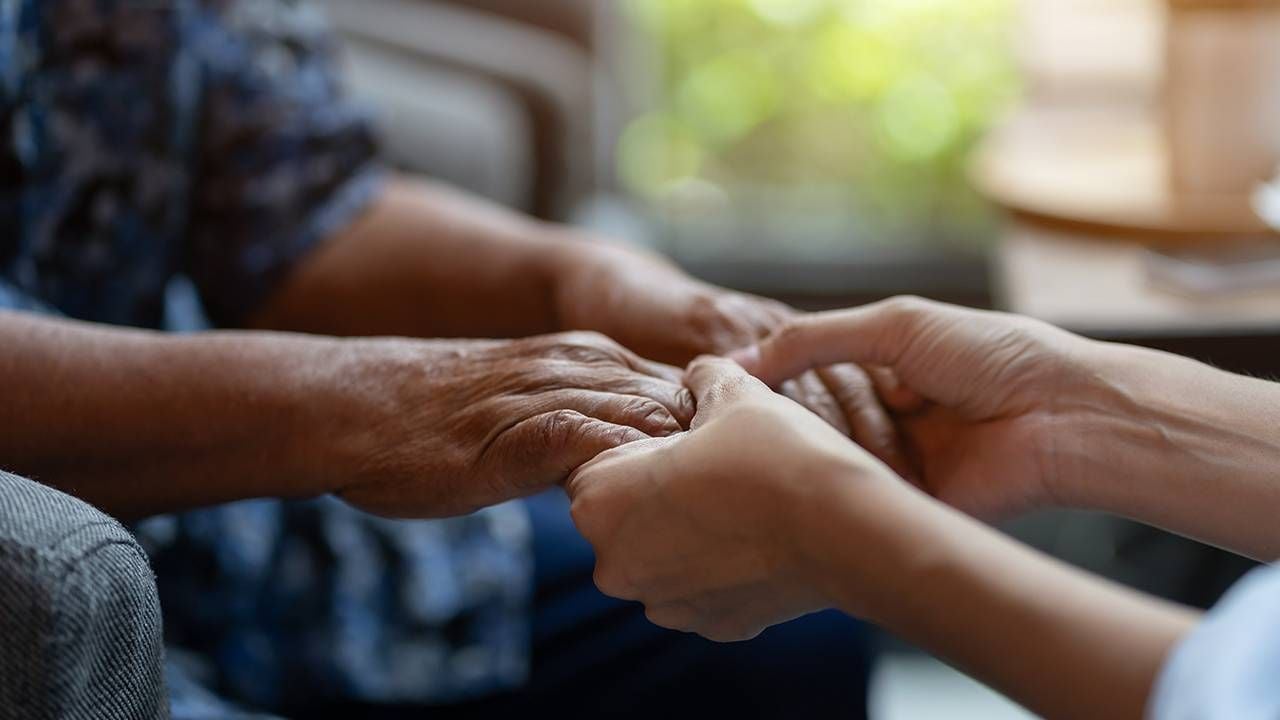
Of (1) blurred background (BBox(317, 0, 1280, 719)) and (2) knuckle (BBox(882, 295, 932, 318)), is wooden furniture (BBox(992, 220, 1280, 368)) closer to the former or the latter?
(1) blurred background (BBox(317, 0, 1280, 719))

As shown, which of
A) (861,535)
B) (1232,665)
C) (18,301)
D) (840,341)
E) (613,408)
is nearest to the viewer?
(1232,665)

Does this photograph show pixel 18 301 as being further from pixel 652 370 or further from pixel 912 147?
pixel 912 147

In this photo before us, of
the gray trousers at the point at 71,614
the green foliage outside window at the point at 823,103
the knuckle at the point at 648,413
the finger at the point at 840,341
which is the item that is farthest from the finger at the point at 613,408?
the green foliage outside window at the point at 823,103

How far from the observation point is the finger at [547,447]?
0.80 metres

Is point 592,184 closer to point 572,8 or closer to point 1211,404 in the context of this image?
point 572,8

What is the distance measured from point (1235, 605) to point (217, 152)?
0.98 metres

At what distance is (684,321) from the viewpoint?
3.39 feet

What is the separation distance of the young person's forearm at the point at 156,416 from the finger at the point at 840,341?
0.32 meters

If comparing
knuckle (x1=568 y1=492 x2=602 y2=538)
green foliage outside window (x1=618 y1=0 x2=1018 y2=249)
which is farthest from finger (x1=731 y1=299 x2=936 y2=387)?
green foliage outside window (x1=618 y1=0 x2=1018 y2=249)

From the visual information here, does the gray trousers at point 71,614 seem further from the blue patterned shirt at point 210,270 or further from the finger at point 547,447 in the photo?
the blue patterned shirt at point 210,270

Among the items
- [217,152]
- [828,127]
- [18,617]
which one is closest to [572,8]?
[828,127]

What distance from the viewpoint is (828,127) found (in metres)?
2.83

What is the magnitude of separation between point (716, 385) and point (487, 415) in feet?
0.53

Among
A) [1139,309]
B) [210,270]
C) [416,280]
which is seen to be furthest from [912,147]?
[210,270]
